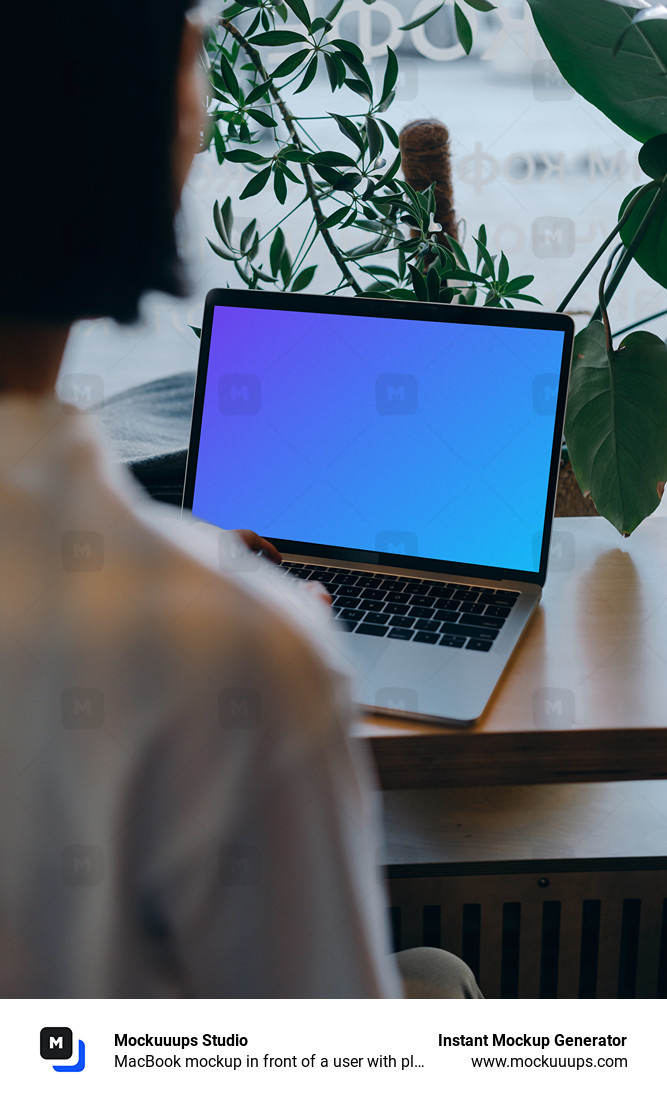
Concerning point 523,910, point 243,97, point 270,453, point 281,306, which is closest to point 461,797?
point 523,910

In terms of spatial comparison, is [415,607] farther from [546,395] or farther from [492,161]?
[492,161]

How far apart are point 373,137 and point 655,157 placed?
0.28 metres

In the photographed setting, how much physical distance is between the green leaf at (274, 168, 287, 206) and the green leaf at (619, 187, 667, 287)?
0.36m

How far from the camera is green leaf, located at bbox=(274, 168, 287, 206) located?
91cm

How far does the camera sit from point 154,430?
41.6 inches

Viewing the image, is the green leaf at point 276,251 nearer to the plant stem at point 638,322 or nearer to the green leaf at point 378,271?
the green leaf at point 378,271

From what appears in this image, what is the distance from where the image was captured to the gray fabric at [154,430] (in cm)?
92

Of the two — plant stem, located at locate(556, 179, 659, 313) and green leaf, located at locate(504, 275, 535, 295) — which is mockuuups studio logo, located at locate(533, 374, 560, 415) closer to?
plant stem, located at locate(556, 179, 659, 313)

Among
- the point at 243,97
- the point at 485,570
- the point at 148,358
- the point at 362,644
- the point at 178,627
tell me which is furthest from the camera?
the point at 148,358

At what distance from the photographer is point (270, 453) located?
774 millimetres

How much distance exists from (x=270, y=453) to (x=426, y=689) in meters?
0.31

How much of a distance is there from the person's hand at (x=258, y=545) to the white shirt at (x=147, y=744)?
0.39 metres
